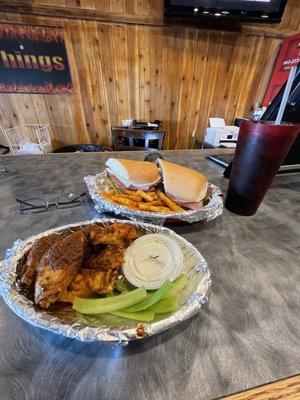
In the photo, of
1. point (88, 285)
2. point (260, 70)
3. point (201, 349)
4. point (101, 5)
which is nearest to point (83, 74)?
point (101, 5)

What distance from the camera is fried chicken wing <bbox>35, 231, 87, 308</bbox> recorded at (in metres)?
0.39

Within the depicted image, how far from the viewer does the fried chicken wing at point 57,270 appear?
395 mm

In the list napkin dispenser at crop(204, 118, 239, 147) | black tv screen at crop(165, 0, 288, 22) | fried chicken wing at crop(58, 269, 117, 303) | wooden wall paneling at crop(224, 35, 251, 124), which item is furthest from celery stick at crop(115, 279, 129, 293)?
wooden wall paneling at crop(224, 35, 251, 124)

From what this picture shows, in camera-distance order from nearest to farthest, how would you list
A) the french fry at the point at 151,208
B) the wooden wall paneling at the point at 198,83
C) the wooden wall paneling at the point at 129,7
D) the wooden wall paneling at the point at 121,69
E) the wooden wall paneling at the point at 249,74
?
the french fry at the point at 151,208, the wooden wall paneling at the point at 129,7, the wooden wall paneling at the point at 121,69, the wooden wall paneling at the point at 198,83, the wooden wall paneling at the point at 249,74

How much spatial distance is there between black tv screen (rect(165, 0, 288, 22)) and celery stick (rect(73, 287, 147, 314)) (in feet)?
9.99

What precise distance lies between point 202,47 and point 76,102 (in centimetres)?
190

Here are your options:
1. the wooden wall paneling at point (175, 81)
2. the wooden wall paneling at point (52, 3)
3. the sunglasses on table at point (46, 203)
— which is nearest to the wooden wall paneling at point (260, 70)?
the wooden wall paneling at point (175, 81)

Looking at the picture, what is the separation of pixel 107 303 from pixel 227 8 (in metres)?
3.18

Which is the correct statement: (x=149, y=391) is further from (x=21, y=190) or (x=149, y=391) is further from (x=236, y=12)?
(x=236, y=12)

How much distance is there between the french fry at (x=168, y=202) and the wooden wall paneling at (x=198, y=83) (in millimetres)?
2924

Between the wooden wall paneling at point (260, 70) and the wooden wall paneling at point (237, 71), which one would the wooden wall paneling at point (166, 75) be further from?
the wooden wall paneling at point (260, 70)

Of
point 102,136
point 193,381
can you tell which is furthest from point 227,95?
point 193,381

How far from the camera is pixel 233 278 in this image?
54cm

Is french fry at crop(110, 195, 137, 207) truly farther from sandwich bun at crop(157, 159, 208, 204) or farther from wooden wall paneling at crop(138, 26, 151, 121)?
wooden wall paneling at crop(138, 26, 151, 121)
